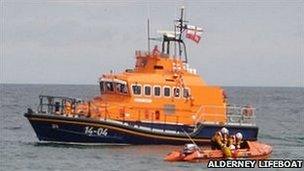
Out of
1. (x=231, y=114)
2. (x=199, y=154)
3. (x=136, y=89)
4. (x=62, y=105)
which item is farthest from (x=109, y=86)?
(x=199, y=154)

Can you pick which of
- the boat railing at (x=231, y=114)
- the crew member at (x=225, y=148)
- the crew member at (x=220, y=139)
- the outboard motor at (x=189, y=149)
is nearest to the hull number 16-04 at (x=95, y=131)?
the boat railing at (x=231, y=114)

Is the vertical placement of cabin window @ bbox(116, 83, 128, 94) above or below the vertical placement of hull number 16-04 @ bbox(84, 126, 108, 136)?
above

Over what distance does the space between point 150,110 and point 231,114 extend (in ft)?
10.8

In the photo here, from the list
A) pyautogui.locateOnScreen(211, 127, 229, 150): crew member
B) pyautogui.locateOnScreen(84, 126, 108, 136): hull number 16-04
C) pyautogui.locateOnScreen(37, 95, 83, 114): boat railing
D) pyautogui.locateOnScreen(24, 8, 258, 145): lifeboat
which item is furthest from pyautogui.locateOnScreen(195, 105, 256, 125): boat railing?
pyautogui.locateOnScreen(37, 95, 83, 114): boat railing

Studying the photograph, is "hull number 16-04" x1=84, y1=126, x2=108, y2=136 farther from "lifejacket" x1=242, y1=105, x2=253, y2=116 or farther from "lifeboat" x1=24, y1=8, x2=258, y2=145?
"lifejacket" x1=242, y1=105, x2=253, y2=116

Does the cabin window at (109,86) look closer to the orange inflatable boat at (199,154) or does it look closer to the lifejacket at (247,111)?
the orange inflatable boat at (199,154)

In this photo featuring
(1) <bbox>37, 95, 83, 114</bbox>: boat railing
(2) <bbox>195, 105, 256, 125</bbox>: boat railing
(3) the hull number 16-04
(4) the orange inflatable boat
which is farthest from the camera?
(2) <bbox>195, 105, 256, 125</bbox>: boat railing

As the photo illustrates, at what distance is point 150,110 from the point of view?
1204 inches

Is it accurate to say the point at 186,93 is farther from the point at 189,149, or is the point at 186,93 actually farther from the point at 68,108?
the point at 68,108

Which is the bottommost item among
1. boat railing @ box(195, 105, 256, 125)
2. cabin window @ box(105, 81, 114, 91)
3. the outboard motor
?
the outboard motor

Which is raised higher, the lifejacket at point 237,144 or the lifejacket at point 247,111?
the lifejacket at point 247,111

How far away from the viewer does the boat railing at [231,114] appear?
3097 centimetres

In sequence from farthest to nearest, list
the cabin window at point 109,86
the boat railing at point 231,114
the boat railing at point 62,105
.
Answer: the cabin window at point 109,86 < the boat railing at point 231,114 < the boat railing at point 62,105

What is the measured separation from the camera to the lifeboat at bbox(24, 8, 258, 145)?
2977 cm
